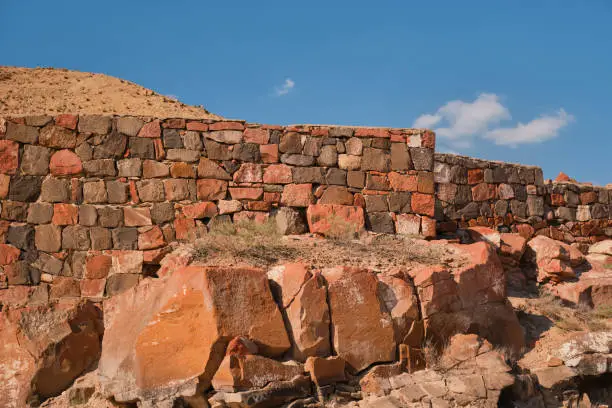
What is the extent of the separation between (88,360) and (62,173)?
270cm

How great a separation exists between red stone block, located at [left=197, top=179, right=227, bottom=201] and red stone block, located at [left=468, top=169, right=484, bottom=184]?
4.90m

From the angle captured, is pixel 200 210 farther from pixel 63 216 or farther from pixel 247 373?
pixel 247 373

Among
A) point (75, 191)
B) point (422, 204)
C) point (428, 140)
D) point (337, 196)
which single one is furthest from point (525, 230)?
point (75, 191)

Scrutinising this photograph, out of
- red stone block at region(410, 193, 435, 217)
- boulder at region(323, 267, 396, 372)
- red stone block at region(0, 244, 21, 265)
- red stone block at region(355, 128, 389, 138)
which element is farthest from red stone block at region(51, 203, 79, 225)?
red stone block at region(410, 193, 435, 217)

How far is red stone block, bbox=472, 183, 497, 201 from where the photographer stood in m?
12.0

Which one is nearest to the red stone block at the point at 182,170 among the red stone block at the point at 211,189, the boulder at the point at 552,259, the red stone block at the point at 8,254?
the red stone block at the point at 211,189

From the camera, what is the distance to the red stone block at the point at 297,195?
9.58 m

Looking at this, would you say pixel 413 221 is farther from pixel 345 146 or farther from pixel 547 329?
pixel 547 329

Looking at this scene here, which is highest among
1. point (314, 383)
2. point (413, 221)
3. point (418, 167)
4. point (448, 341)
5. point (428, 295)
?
point (418, 167)

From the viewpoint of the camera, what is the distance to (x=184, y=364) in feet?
21.2

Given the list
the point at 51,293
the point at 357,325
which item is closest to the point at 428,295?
the point at 357,325

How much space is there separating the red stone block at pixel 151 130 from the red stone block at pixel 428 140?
3.99 metres

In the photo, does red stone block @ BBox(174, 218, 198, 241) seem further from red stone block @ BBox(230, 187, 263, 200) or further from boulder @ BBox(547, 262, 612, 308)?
boulder @ BBox(547, 262, 612, 308)

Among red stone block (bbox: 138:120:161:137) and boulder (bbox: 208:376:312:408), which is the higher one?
red stone block (bbox: 138:120:161:137)
